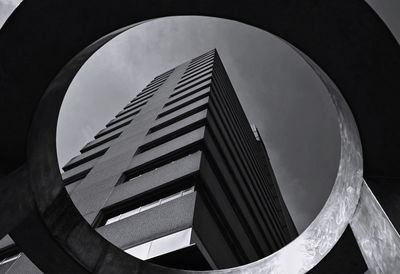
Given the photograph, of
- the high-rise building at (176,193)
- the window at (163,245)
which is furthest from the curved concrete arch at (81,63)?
the high-rise building at (176,193)

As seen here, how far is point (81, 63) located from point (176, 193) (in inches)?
300

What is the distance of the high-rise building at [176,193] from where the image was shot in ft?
27.5

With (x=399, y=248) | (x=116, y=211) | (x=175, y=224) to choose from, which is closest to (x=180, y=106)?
(x=116, y=211)

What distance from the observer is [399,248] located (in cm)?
232

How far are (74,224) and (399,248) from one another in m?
3.39

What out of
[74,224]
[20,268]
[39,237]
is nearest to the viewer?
[39,237]

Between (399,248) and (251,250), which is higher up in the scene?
(399,248)

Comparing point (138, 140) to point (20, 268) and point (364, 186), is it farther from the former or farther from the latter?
point (364, 186)

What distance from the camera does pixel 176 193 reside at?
1070 centimetres

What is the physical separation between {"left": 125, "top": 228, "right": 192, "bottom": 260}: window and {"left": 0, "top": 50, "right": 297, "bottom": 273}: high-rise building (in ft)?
0.09

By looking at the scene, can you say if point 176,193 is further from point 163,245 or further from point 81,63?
point 81,63

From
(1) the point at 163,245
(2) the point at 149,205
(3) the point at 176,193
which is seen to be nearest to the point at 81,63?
(1) the point at 163,245

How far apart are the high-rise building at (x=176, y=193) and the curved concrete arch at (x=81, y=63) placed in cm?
449

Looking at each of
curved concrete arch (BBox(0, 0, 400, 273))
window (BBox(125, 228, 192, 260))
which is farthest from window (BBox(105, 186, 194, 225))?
curved concrete arch (BBox(0, 0, 400, 273))
